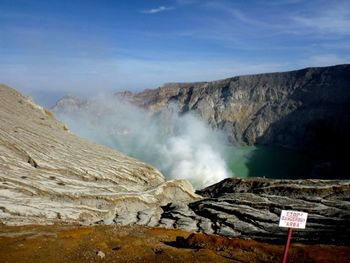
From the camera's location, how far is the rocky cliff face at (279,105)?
496 feet

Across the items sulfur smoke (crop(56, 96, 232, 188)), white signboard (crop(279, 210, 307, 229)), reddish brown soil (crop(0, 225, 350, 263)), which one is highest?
white signboard (crop(279, 210, 307, 229))

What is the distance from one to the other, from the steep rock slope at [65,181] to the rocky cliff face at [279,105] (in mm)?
102412

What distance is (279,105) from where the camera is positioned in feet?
557

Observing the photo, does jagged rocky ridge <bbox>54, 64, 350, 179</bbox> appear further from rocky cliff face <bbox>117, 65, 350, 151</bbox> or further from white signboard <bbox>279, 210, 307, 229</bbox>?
white signboard <bbox>279, 210, 307, 229</bbox>

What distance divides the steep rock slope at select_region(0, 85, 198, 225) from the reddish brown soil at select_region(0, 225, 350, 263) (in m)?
10.7

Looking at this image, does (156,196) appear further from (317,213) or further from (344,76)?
(344,76)

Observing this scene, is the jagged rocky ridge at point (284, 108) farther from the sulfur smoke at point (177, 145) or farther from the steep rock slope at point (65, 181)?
the steep rock slope at point (65, 181)

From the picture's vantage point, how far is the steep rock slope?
44406mm

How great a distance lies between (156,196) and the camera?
59.0 metres

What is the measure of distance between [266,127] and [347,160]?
Result: 155 ft

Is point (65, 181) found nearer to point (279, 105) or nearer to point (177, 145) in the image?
point (177, 145)

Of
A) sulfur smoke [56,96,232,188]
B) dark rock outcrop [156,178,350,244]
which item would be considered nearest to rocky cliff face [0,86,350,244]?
dark rock outcrop [156,178,350,244]

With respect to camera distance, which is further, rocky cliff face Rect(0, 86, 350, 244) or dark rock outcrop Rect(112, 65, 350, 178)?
dark rock outcrop Rect(112, 65, 350, 178)

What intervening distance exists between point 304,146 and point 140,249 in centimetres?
13721
